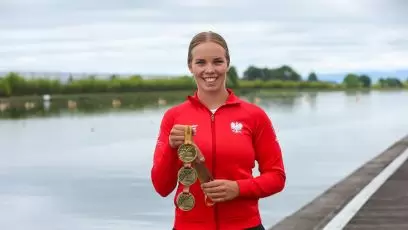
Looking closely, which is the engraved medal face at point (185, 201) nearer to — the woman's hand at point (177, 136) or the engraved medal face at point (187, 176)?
the engraved medal face at point (187, 176)

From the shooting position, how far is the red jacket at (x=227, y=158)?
150 inches

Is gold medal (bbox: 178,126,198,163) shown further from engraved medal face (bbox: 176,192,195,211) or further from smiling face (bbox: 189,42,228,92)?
smiling face (bbox: 189,42,228,92)

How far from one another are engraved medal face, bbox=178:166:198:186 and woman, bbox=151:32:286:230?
92 millimetres

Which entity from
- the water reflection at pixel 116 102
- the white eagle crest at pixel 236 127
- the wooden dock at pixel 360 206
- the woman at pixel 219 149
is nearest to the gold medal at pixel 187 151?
the woman at pixel 219 149

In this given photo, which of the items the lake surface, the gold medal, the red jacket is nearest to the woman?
the red jacket

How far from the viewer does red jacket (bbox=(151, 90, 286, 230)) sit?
3.82m

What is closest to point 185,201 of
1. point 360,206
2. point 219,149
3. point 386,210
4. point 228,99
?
point 219,149

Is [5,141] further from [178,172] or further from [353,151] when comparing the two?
[178,172]

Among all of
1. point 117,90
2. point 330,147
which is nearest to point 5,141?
point 330,147

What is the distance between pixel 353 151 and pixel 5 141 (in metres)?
16.0

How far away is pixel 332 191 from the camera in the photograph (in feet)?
47.8

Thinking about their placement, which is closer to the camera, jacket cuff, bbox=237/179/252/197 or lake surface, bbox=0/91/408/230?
jacket cuff, bbox=237/179/252/197

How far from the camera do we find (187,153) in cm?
357

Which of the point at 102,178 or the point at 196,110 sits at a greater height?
the point at 196,110
